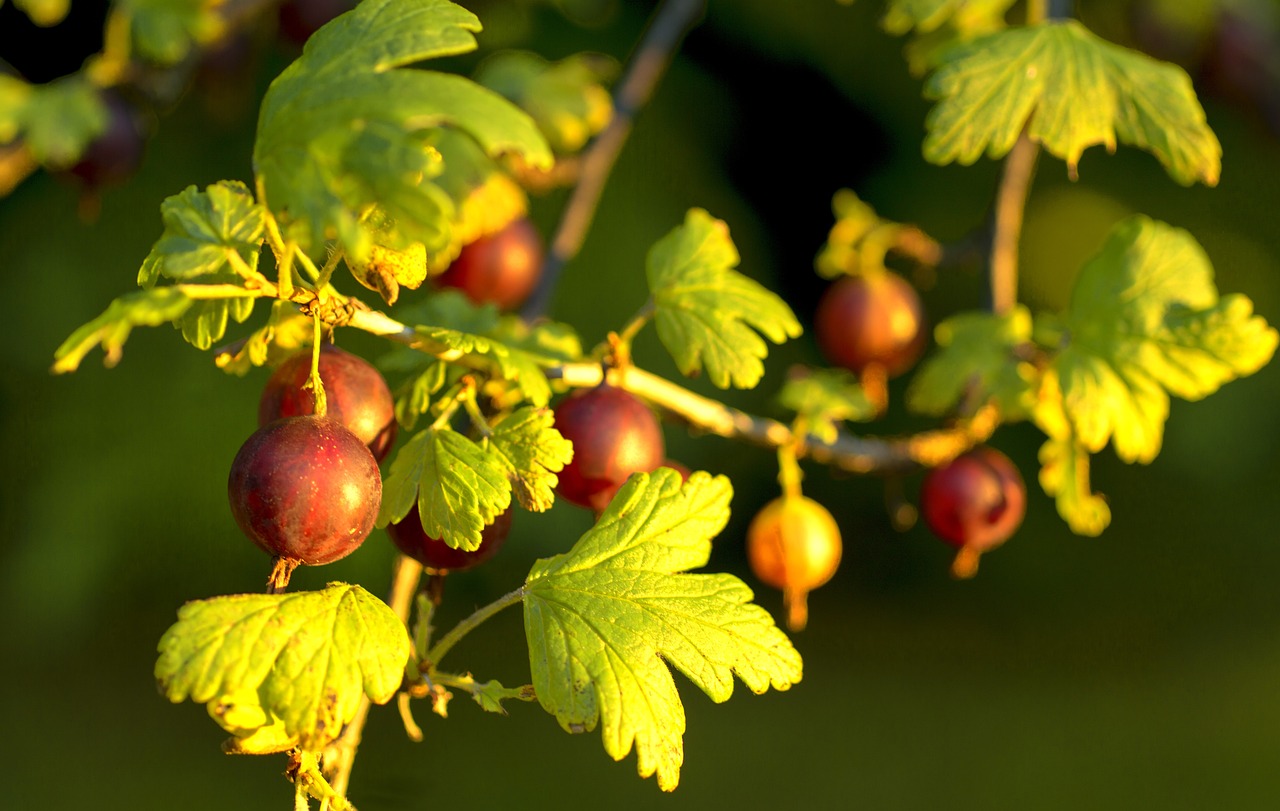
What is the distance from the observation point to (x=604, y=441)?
95cm

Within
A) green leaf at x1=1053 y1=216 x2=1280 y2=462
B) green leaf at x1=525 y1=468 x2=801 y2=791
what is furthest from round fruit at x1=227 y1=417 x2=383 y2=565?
green leaf at x1=1053 y1=216 x2=1280 y2=462

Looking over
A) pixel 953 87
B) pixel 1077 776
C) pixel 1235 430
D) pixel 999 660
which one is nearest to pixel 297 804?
pixel 953 87

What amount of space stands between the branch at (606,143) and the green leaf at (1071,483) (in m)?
0.68

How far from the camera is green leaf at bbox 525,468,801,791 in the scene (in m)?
0.76

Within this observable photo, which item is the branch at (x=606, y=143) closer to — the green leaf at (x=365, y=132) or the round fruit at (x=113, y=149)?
the round fruit at (x=113, y=149)

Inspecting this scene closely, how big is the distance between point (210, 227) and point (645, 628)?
389 millimetres

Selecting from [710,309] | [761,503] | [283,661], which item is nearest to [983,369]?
[710,309]

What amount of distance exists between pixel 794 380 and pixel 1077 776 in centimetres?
250

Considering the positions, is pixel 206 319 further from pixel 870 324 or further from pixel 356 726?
pixel 870 324

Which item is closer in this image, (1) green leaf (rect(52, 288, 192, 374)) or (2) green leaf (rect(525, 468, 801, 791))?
(1) green leaf (rect(52, 288, 192, 374))

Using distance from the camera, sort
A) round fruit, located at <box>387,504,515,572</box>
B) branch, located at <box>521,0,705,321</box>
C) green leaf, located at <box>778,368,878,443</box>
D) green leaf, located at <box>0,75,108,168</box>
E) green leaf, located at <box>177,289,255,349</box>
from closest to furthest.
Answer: green leaf, located at <box>177,289,255,349</box>
round fruit, located at <box>387,504,515,572</box>
green leaf, located at <box>778,368,878,443</box>
green leaf, located at <box>0,75,108,168</box>
branch, located at <box>521,0,705,321</box>

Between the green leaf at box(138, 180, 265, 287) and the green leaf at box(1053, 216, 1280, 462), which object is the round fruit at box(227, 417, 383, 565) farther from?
the green leaf at box(1053, 216, 1280, 462)

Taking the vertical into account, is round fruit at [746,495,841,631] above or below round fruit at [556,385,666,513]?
below

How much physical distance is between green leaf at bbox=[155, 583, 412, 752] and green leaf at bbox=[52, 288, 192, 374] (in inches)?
6.4
